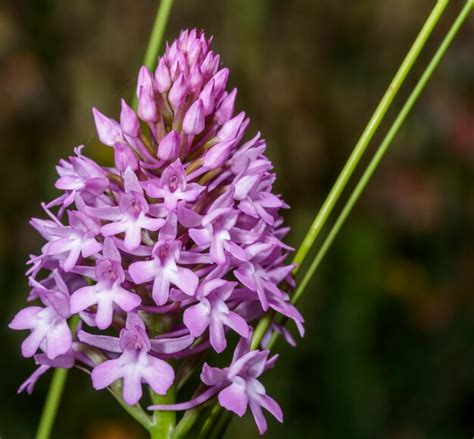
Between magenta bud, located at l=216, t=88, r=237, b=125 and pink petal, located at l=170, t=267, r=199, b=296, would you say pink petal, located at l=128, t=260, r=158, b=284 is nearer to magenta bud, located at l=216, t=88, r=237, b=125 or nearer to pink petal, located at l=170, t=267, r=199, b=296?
pink petal, located at l=170, t=267, r=199, b=296

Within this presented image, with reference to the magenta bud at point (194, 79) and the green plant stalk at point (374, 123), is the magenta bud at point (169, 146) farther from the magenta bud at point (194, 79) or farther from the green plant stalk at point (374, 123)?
the green plant stalk at point (374, 123)

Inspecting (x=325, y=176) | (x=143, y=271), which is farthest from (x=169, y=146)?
(x=325, y=176)

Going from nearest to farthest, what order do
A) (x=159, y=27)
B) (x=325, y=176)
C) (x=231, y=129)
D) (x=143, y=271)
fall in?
(x=143, y=271)
(x=231, y=129)
(x=159, y=27)
(x=325, y=176)

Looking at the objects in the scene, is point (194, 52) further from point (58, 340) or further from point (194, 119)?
point (58, 340)

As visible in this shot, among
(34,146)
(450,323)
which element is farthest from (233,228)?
(34,146)

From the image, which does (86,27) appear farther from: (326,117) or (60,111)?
(326,117)

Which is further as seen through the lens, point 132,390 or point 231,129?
point 231,129

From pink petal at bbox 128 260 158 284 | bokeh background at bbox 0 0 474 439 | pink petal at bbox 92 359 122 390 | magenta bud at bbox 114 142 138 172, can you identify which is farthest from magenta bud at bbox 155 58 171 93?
bokeh background at bbox 0 0 474 439
